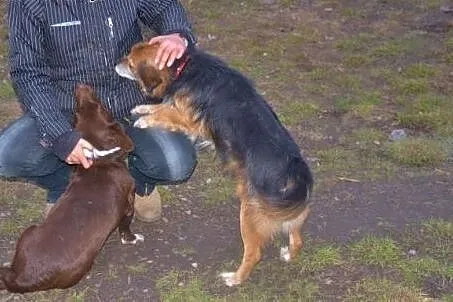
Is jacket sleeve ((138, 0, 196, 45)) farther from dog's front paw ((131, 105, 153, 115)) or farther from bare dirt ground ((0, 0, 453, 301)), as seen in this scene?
bare dirt ground ((0, 0, 453, 301))

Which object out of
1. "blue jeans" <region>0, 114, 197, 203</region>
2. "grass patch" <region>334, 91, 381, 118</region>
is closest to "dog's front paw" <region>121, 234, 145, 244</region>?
"blue jeans" <region>0, 114, 197, 203</region>

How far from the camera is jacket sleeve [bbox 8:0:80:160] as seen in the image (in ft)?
13.4

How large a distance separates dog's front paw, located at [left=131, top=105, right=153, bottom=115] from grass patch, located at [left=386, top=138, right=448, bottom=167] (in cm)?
197

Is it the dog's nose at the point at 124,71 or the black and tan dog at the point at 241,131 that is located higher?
the dog's nose at the point at 124,71

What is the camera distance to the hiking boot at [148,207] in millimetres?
4698

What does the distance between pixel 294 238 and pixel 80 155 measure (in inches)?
48.0

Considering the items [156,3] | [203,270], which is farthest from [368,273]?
[156,3]

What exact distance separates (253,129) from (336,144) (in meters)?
1.93

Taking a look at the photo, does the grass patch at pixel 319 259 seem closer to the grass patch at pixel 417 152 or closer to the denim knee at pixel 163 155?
the denim knee at pixel 163 155

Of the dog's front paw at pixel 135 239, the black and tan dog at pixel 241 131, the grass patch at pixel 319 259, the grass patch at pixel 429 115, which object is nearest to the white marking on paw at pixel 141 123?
the black and tan dog at pixel 241 131

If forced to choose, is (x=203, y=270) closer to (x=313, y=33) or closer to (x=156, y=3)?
(x=156, y=3)

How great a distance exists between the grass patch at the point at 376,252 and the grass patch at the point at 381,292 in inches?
8.4

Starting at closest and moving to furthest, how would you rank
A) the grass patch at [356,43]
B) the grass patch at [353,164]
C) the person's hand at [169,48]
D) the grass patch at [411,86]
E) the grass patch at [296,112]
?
1. the person's hand at [169,48]
2. the grass patch at [353,164]
3. the grass patch at [296,112]
4. the grass patch at [411,86]
5. the grass patch at [356,43]

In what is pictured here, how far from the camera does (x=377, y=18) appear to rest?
8789 mm
